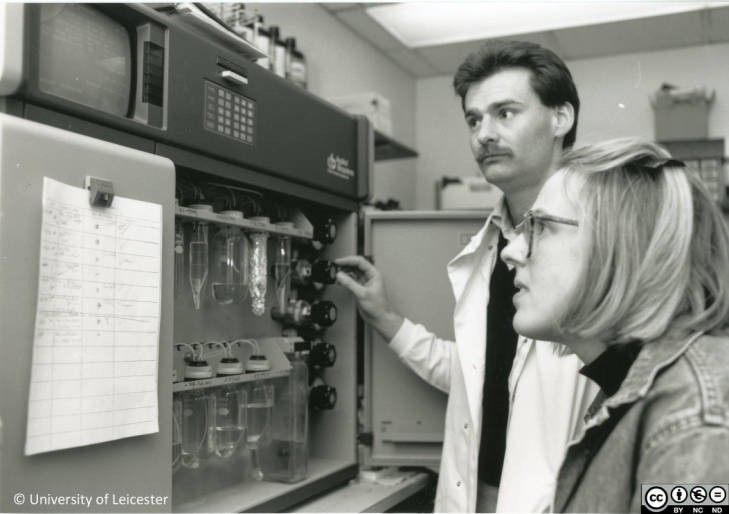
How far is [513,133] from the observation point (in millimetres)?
1705

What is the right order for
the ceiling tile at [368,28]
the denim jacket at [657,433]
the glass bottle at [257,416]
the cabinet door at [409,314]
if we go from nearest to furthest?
the denim jacket at [657,433] → the glass bottle at [257,416] → the cabinet door at [409,314] → the ceiling tile at [368,28]

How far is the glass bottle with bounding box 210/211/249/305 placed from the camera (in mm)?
1633

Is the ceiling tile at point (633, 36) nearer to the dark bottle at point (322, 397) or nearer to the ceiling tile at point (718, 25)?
the ceiling tile at point (718, 25)

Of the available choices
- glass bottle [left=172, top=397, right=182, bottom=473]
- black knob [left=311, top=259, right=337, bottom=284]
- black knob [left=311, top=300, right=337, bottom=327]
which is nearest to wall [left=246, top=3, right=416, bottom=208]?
black knob [left=311, top=259, right=337, bottom=284]

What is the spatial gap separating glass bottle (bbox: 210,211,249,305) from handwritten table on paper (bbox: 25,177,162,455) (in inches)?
18.3

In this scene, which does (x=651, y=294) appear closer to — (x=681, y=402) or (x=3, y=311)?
(x=681, y=402)

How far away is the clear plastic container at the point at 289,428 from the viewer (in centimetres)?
179

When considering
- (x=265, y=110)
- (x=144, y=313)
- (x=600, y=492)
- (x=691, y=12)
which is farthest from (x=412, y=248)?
(x=691, y=12)

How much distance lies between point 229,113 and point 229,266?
1.32ft

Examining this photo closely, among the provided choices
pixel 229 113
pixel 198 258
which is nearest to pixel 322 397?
pixel 198 258

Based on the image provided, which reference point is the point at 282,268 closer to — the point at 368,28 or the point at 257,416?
the point at 257,416

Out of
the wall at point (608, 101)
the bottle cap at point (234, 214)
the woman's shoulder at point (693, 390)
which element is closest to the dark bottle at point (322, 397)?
the bottle cap at point (234, 214)

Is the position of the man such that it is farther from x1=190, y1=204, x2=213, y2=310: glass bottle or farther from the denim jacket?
the denim jacket

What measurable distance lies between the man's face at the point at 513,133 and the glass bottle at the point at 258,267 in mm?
581
